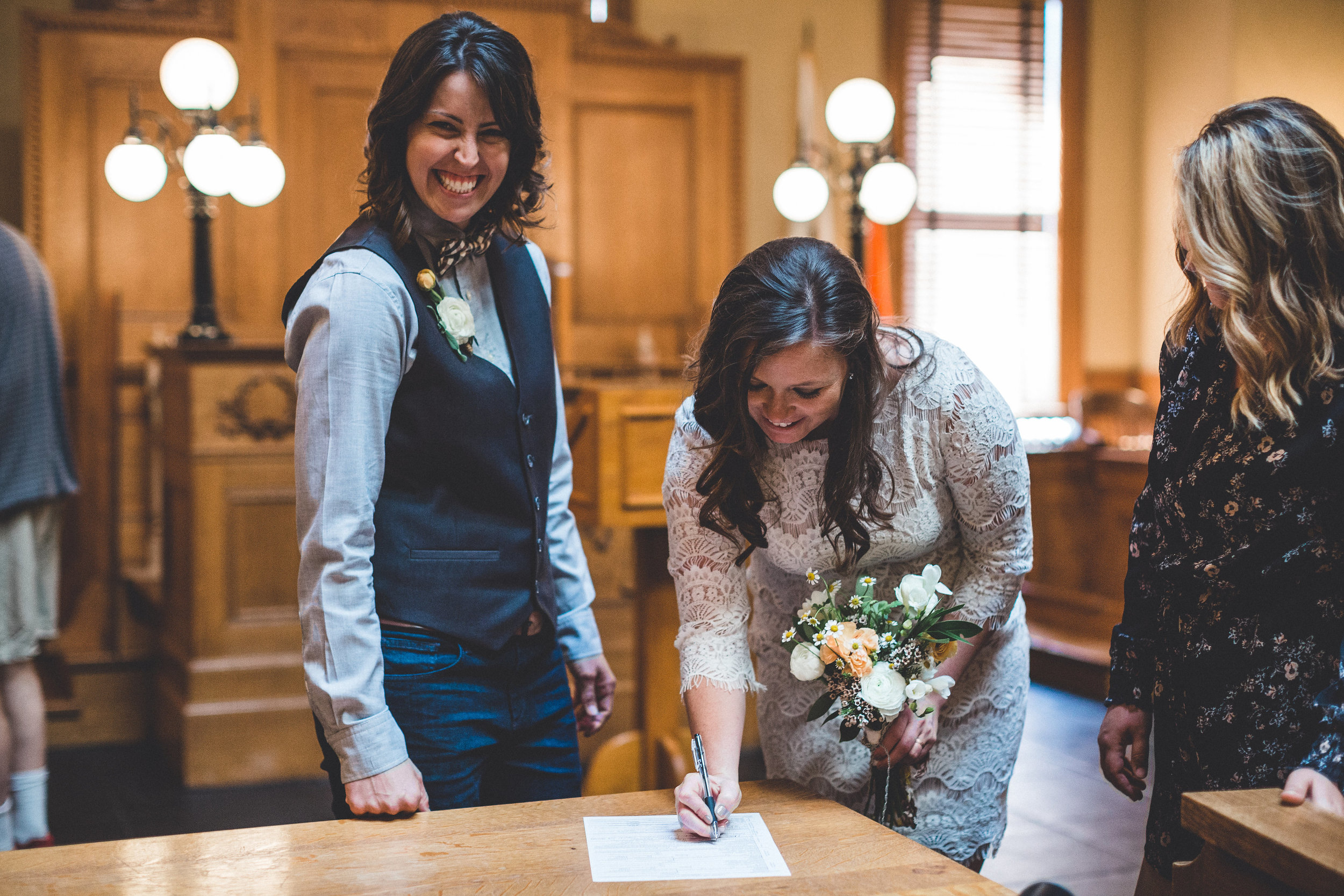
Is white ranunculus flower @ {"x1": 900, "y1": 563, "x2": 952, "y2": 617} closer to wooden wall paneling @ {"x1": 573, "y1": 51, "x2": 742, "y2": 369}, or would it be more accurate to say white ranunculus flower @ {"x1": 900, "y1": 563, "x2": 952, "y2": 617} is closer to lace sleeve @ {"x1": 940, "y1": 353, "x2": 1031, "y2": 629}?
lace sleeve @ {"x1": 940, "y1": 353, "x2": 1031, "y2": 629}

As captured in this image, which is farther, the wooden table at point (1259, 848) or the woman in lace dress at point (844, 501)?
the woman in lace dress at point (844, 501)

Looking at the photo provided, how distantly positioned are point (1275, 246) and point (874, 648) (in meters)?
0.80

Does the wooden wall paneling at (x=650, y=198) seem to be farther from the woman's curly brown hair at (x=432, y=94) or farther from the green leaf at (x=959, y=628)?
the green leaf at (x=959, y=628)

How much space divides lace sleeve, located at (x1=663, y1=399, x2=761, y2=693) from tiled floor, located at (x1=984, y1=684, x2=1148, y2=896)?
1753mm

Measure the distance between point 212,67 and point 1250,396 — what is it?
4.07 meters

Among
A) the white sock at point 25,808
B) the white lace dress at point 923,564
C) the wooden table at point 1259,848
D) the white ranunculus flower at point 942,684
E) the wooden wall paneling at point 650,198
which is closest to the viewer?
the wooden table at point 1259,848

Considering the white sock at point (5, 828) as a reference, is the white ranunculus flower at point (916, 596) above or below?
above

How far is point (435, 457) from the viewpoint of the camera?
1.77m

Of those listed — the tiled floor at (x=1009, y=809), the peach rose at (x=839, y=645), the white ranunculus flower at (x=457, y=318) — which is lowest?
the tiled floor at (x=1009, y=809)

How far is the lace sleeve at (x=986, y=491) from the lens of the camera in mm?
1829

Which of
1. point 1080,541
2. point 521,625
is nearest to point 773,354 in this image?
point 521,625

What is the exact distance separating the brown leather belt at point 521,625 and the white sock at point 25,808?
2088mm

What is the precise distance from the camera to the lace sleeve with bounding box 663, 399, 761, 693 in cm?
186

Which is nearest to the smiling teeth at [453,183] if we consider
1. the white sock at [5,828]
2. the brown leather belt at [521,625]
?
the brown leather belt at [521,625]
